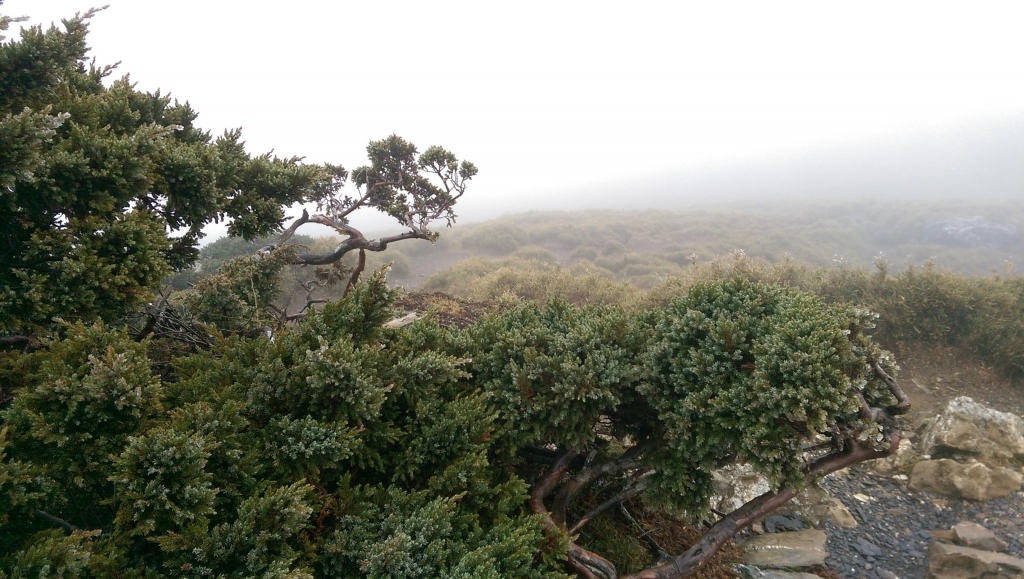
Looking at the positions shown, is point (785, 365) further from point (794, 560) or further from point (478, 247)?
point (478, 247)

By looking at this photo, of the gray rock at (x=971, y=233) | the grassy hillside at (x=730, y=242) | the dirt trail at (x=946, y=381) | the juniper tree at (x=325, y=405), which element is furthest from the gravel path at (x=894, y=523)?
the gray rock at (x=971, y=233)

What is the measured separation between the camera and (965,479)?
25.4ft

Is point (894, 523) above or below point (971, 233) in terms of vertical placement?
above

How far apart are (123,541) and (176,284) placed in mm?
19102

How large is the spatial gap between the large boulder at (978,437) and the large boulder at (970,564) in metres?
2.66

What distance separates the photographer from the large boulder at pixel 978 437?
8.09 m

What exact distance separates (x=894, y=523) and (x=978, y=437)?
2.99 meters

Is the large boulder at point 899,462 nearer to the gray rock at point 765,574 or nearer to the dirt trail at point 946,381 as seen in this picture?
the dirt trail at point 946,381

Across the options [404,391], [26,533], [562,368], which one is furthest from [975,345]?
[26,533]

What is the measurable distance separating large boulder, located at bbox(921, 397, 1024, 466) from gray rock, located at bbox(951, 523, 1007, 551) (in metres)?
1.98

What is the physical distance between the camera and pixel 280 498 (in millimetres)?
3148

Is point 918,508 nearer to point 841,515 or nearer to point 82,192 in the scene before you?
point 841,515

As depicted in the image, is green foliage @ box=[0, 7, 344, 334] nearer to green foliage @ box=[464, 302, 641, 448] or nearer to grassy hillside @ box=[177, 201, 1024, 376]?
green foliage @ box=[464, 302, 641, 448]

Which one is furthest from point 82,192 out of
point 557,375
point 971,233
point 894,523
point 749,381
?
point 971,233
